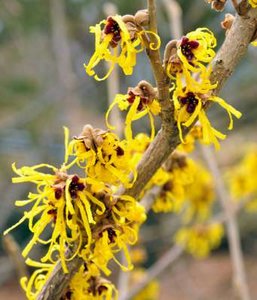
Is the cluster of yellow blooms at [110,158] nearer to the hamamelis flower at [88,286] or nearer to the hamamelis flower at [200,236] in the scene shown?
the hamamelis flower at [88,286]

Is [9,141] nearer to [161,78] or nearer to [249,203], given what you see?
[249,203]

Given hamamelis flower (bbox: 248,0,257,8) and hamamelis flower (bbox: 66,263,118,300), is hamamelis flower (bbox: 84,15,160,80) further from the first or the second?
hamamelis flower (bbox: 66,263,118,300)

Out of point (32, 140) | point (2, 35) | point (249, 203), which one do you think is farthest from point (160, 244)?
point (249, 203)

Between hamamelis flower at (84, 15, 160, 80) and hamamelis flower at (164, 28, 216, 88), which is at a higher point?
hamamelis flower at (84, 15, 160, 80)

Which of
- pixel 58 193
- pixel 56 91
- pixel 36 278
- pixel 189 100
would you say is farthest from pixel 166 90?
pixel 56 91

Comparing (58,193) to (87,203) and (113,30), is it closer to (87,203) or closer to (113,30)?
(87,203)

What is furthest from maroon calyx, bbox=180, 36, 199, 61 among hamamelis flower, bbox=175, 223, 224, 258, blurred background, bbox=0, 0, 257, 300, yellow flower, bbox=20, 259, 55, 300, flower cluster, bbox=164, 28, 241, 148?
blurred background, bbox=0, 0, 257, 300

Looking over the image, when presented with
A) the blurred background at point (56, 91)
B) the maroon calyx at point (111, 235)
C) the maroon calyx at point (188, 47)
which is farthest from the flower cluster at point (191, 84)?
the blurred background at point (56, 91)
